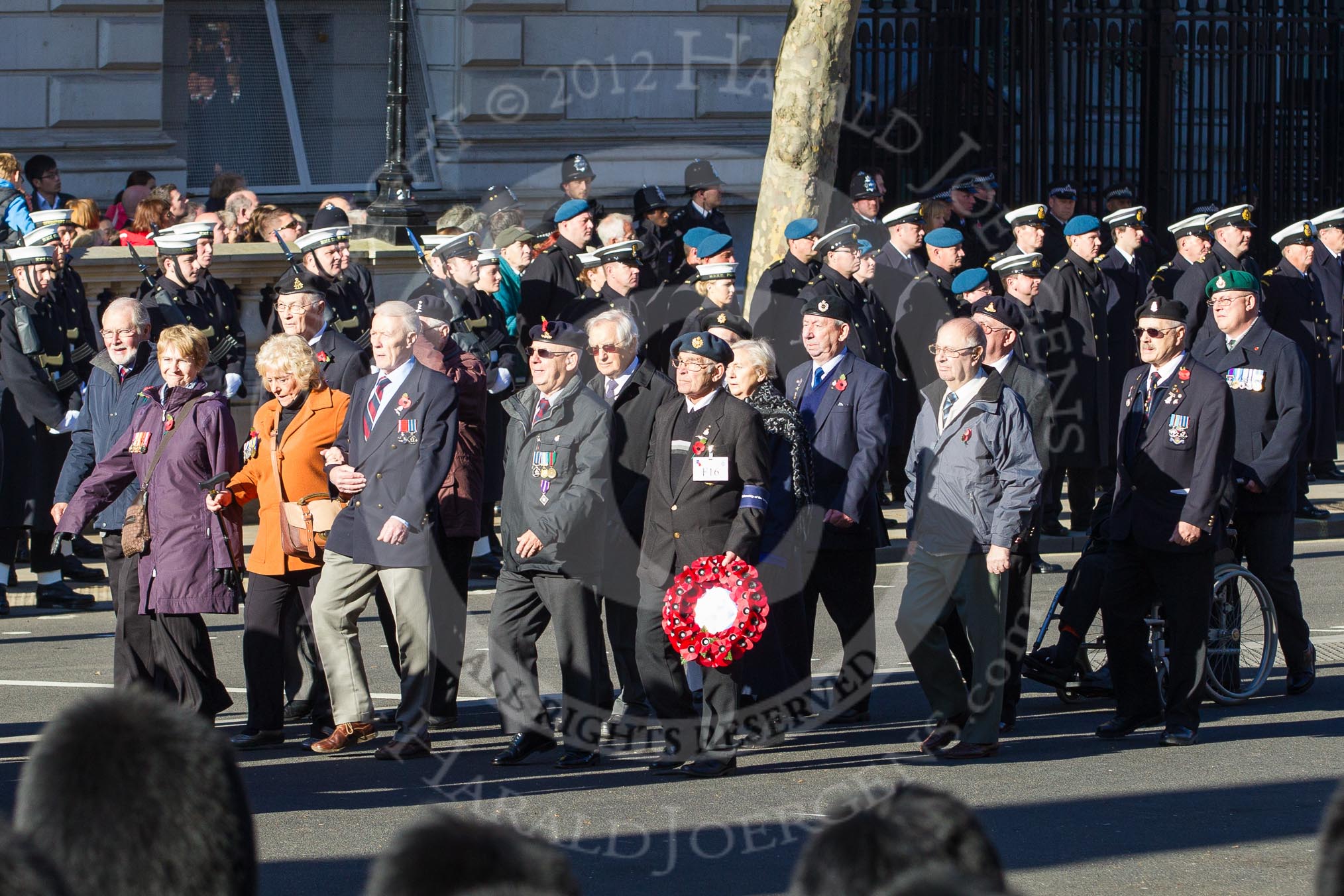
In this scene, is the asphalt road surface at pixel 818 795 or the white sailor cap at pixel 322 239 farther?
the white sailor cap at pixel 322 239

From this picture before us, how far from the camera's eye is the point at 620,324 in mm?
8820

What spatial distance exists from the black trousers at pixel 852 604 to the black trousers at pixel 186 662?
2.69 meters

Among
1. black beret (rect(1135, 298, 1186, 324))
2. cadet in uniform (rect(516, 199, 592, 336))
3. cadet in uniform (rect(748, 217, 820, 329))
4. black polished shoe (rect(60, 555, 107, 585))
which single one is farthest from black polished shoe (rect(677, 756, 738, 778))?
cadet in uniform (rect(748, 217, 820, 329))

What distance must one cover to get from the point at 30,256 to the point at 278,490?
4.00 meters

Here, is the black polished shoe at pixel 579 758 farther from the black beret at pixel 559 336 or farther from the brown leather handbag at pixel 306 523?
the black beret at pixel 559 336

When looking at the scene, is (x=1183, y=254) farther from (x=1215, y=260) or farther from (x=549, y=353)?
(x=549, y=353)

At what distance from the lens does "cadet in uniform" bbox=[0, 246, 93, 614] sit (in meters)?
11.7

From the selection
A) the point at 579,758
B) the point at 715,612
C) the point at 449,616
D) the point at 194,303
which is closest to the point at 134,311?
the point at 449,616

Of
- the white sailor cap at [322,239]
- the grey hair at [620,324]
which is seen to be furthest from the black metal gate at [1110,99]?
the grey hair at [620,324]

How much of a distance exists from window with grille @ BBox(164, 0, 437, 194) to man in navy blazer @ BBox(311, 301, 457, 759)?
421 inches

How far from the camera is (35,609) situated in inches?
461

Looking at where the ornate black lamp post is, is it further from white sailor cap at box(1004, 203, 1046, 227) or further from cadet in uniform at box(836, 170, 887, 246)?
white sailor cap at box(1004, 203, 1046, 227)

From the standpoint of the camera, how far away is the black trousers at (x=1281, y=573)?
31.4ft

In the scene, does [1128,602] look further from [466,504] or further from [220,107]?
[220,107]
